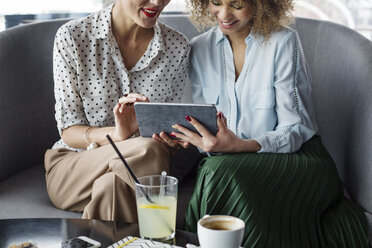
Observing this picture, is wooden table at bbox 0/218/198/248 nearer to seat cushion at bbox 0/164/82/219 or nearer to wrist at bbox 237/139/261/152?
seat cushion at bbox 0/164/82/219

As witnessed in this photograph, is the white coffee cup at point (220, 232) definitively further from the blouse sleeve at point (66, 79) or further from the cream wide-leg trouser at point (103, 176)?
the blouse sleeve at point (66, 79)

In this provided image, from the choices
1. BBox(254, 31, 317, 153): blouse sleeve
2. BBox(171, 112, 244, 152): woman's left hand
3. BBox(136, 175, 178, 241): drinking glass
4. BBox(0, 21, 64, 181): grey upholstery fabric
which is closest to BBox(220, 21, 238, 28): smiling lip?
BBox(254, 31, 317, 153): blouse sleeve

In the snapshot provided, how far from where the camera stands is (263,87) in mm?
1713

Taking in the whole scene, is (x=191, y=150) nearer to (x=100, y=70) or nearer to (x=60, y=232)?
(x=100, y=70)

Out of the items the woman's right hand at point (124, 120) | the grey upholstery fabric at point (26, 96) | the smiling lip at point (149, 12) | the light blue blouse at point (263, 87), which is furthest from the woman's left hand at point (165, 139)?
the grey upholstery fabric at point (26, 96)

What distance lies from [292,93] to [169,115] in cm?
47

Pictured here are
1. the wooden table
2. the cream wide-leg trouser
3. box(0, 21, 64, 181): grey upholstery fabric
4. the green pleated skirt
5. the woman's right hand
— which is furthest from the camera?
box(0, 21, 64, 181): grey upholstery fabric

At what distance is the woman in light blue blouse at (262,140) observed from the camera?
139 cm

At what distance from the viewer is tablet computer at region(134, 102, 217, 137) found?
52.8 inches

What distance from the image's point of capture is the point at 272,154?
4.99ft

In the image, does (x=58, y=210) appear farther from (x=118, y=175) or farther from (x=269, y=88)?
(x=269, y=88)

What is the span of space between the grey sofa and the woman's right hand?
23 centimetres

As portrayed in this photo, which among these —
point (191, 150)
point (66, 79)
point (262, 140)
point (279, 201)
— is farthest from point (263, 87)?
point (66, 79)

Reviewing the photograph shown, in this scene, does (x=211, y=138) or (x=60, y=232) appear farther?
(x=211, y=138)
